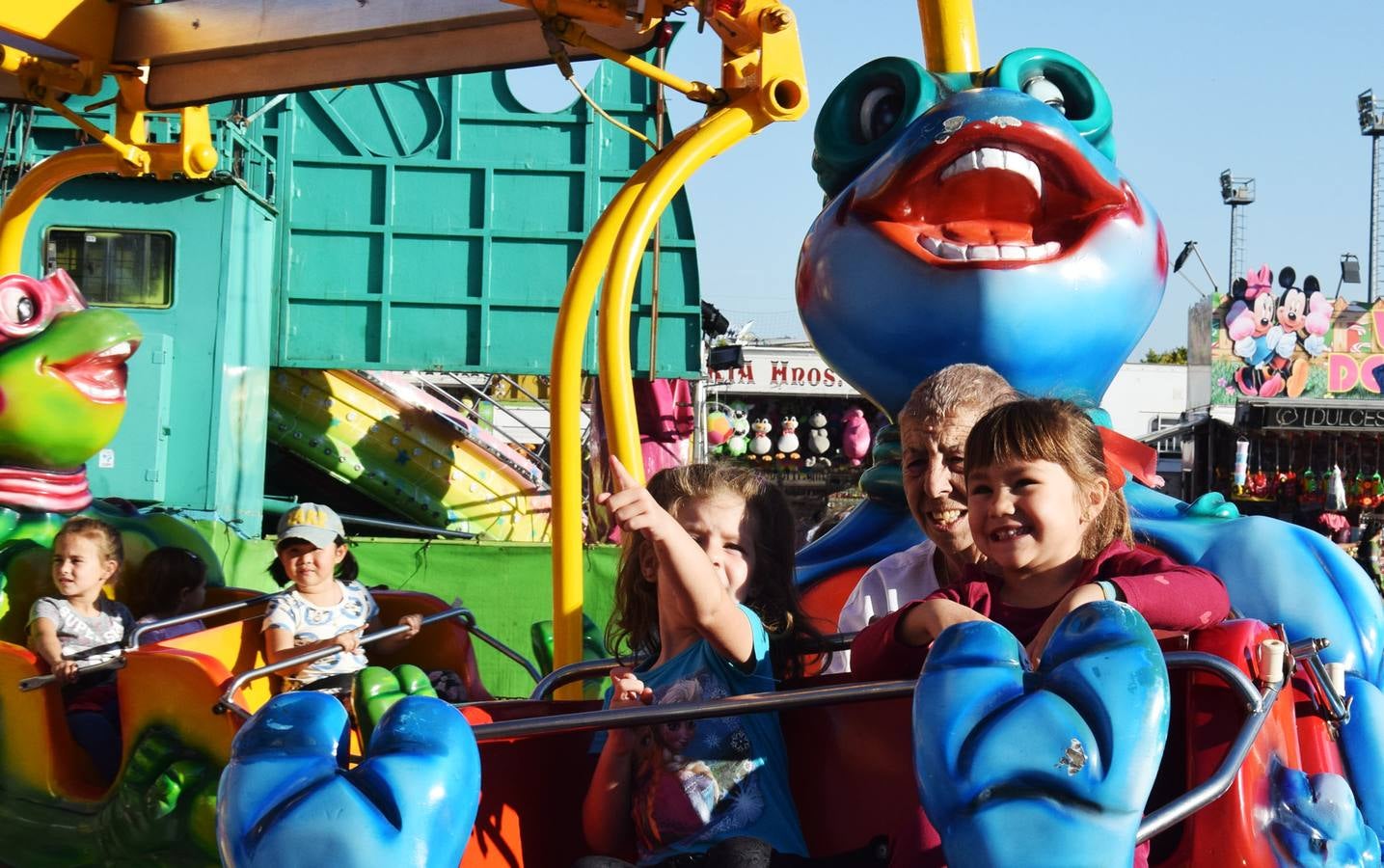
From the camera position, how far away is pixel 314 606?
447 cm

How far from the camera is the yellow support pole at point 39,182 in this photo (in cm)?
516

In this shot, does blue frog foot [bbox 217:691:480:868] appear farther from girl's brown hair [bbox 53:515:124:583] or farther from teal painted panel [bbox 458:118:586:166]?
teal painted panel [bbox 458:118:586:166]

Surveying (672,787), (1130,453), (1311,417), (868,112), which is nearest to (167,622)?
(868,112)

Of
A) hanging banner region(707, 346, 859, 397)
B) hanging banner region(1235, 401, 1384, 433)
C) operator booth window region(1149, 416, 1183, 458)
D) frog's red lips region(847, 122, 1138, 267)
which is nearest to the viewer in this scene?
frog's red lips region(847, 122, 1138, 267)

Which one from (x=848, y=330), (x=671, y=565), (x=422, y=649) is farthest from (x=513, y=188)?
(x=671, y=565)

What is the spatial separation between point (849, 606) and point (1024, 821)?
1.48 metres

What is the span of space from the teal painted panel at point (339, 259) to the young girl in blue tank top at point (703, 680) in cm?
915

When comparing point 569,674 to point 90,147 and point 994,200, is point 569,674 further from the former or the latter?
point 90,147

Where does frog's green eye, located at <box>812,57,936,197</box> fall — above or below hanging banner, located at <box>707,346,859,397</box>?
below

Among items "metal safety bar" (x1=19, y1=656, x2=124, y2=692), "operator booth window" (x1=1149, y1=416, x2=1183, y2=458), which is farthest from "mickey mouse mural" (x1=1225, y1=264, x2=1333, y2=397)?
"metal safety bar" (x1=19, y1=656, x2=124, y2=692)

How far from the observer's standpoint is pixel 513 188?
11305mm

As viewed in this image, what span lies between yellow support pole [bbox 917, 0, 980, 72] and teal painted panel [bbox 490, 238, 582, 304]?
7.45 metres

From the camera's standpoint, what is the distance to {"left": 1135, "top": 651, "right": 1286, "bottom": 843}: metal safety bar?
161cm

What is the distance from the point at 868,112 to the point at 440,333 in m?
7.87
